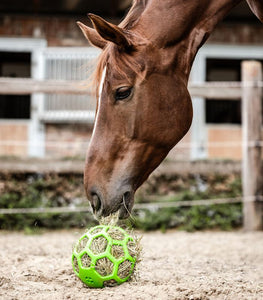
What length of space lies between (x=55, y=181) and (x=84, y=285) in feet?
9.51

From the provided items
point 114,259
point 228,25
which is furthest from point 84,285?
point 228,25

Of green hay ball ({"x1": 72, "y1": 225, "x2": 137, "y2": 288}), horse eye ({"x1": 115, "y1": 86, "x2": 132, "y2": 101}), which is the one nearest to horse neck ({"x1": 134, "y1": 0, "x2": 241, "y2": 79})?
horse eye ({"x1": 115, "y1": 86, "x2": 132, "y2": 101})

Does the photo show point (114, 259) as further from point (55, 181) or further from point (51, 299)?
point (55, 181)

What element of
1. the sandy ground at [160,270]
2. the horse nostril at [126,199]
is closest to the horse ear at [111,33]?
the horse nostril at [126,199]

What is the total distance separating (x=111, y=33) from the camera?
2.23m

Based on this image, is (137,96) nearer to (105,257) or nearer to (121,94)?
(121,94)

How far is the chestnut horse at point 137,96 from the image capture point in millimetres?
2242

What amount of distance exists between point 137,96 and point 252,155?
9.65ft

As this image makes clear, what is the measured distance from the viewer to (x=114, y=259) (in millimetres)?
2244

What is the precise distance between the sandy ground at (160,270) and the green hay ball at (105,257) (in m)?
0.05

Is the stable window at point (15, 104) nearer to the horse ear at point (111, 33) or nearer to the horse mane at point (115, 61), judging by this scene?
the horse mane at point (115, 61)

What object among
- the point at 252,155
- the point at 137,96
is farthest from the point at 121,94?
the point at 252,155

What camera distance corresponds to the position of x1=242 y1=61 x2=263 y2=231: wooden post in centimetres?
493

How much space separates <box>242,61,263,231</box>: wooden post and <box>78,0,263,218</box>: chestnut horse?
2650 millimetres
